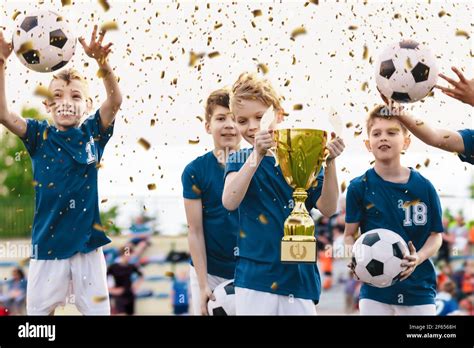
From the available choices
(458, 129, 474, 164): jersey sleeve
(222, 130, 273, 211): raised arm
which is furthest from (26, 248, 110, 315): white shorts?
(458, 129, 474, 164): jersey sleeve

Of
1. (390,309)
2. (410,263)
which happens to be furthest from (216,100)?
(390,309)

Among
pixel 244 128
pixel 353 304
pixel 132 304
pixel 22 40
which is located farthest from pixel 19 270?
pixel 244 128

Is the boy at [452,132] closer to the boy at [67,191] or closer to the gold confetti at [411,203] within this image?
the gold confetti at [411,203]

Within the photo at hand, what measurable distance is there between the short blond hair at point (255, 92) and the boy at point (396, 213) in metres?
0.84

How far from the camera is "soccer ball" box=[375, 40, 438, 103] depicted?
5219mm

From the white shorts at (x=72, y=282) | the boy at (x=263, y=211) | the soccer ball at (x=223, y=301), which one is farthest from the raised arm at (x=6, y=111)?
the soccer ball at (x=223, y=301)

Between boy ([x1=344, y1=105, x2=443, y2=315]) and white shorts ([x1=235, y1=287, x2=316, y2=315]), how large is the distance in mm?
789

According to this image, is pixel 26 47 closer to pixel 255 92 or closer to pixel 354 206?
pixel 255 92

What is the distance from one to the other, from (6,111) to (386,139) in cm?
238

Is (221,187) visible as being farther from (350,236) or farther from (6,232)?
(6,232)

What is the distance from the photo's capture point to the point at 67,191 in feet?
17.9

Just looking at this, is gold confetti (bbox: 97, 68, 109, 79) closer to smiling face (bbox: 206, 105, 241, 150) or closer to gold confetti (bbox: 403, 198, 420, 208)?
smiling face (bbox: 206, 105, 241, 150)

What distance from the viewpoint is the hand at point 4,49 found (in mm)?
5406
